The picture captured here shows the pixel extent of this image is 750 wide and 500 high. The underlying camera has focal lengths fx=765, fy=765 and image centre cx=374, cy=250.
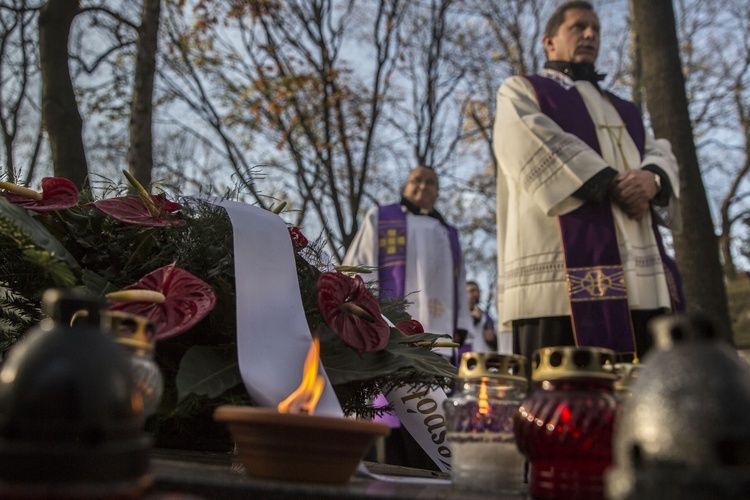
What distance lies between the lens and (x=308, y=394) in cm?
119

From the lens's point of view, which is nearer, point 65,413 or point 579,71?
point 65,413

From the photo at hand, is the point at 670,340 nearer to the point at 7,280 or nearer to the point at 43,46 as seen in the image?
the point at 7,280

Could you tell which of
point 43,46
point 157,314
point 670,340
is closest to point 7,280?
point 157,314

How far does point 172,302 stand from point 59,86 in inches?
130

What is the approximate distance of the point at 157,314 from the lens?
1395 millimetres

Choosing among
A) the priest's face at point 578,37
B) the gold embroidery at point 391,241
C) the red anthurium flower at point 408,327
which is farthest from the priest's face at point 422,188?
the red anthurium flower at point 408,327

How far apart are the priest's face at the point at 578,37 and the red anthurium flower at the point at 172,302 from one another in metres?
3.68

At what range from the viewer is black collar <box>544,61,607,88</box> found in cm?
465

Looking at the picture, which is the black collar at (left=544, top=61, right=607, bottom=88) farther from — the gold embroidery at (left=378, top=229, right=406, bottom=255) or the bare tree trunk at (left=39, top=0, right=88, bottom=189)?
Result: the gold embroidery at (left=378, top=229, right=406, bottom=255)

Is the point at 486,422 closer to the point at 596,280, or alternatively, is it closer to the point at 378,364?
the point at 378,364

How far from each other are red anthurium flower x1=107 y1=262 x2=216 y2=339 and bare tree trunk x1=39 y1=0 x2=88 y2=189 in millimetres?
2827

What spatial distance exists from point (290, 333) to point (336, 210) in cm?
987

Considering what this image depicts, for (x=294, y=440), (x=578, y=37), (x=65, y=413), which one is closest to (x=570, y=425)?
(x=294, y=440)

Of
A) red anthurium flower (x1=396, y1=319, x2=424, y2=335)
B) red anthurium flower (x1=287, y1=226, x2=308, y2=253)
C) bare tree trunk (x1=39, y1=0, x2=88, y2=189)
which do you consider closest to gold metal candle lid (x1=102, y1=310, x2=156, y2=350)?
red anthurium flower (x1=287, y1=226, x2=308, y2=253)
